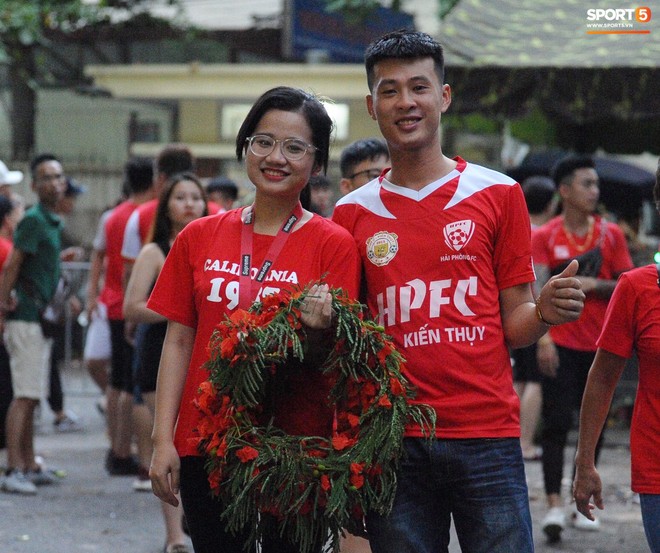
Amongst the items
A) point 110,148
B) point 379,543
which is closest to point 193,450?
point 379,543

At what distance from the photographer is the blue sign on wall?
17047mm

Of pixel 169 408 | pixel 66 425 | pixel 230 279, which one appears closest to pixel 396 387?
pixel 230 279

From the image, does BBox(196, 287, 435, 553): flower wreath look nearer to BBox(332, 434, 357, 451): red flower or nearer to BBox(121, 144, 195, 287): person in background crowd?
BBox(332, 434, 357, 451): red flower

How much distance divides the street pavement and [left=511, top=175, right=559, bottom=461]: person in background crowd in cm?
37

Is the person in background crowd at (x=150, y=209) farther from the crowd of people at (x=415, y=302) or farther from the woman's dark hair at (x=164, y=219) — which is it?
the crowd of people at (x=415, y=302)

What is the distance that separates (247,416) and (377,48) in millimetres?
1182

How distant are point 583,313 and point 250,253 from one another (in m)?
3.92

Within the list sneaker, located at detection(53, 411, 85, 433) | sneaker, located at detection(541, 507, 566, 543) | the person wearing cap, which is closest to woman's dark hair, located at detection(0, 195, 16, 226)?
the person wearing cap

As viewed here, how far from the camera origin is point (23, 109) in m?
19.9

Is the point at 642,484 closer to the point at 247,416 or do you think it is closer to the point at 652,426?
the point at 652,426

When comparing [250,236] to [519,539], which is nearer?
[519,539]

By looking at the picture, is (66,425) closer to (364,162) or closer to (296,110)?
(364,162)

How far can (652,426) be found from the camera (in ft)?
12.2

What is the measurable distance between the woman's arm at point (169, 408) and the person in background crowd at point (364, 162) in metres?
2.35
